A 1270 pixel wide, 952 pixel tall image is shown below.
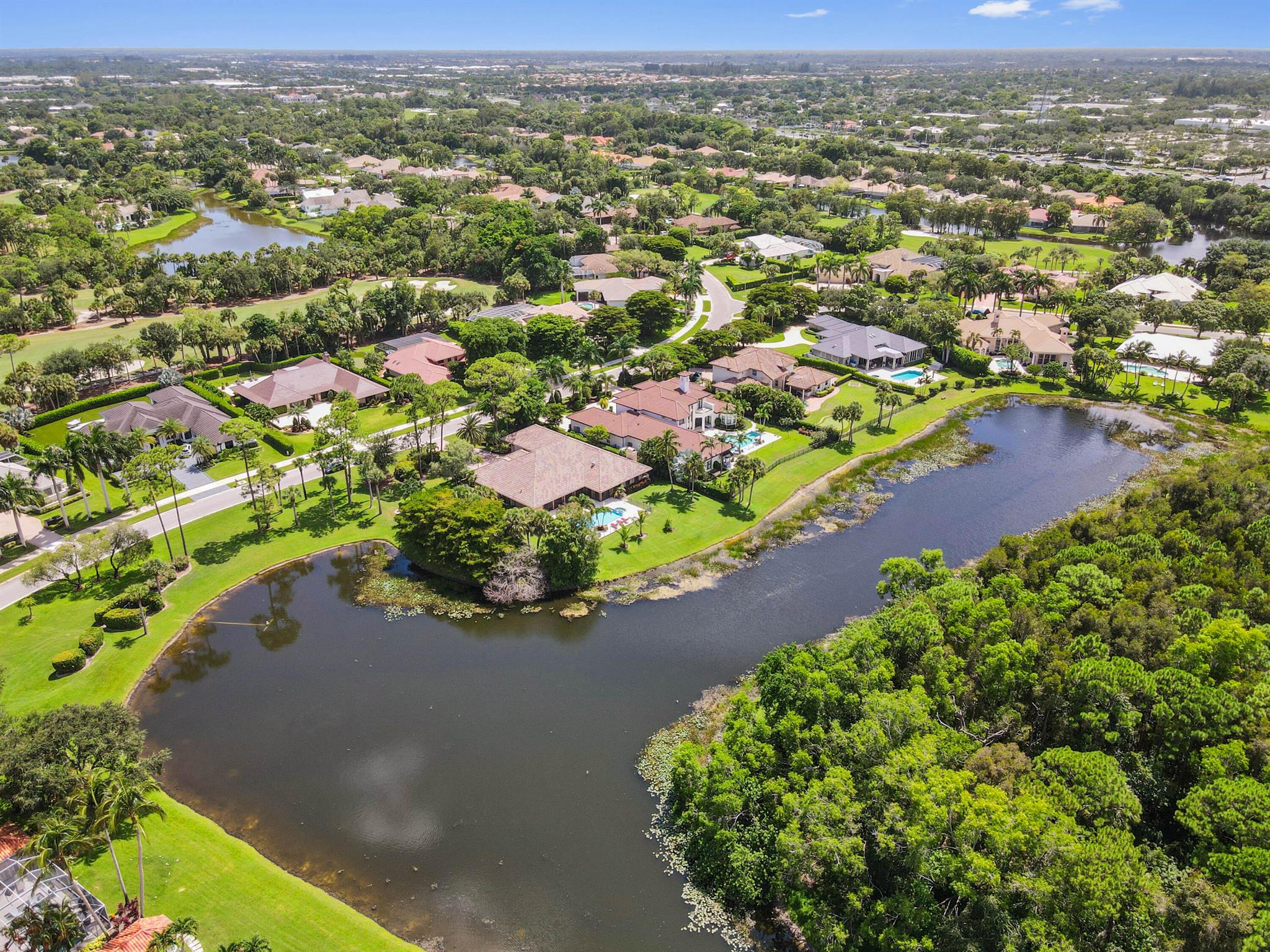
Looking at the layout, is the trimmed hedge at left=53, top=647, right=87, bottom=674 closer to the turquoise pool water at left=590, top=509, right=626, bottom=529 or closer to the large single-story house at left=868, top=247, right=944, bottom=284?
Answer: the turquoise pool water at left=590, top=509, right=626, bottom=529

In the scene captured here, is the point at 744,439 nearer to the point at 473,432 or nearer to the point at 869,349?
the point at 473,432

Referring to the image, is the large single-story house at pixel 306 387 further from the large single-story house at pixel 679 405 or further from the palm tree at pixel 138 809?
the palm tree at pixel 138 809

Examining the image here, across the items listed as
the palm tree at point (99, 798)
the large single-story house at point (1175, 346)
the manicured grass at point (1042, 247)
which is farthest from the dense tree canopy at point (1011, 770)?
the manicured grass at point (1042, 247)

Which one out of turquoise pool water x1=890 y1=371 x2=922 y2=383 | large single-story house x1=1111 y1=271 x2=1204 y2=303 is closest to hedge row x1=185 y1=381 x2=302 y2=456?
turquoise pool water x1=890 y1=371 x2=922 y2=383

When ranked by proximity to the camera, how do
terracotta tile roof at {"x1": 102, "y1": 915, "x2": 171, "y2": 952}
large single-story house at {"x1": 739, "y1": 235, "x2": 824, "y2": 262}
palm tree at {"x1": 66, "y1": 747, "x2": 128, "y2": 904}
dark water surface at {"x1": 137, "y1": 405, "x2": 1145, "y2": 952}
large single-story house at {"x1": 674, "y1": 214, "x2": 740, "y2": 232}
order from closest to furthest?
terracotta tile roof at {"x1": 102, "y1": 915, "x2": 171, "y2": 952}
palm tree at {"x1": 66, "y1": 747, "x2": 128, "y2": 904}
dark water surface at {"x1": 137, "y1": 405, "x2": 1145, "y2": 952}
large single-story house at {"x1": 739, "y1": 235, "x2": 824, "y2": 262}
large single-story house at {"x1": 674, "y1": 214, "x2": 740, "y2": 232}

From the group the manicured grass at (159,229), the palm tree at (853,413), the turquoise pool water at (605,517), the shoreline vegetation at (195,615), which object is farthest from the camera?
the manicured grass at (159,229)

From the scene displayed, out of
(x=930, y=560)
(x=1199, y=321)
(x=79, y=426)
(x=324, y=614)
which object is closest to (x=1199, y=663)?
(x=930, y=560)

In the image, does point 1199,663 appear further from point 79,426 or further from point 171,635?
point 79,426
